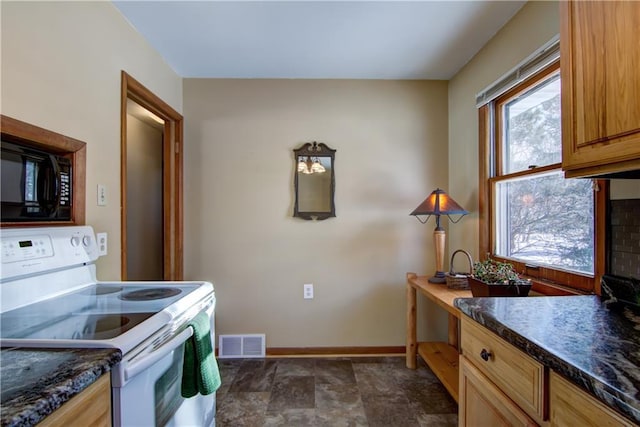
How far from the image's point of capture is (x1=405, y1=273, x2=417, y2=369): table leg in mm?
2152

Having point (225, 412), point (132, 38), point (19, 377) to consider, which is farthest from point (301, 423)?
point (132, 38)

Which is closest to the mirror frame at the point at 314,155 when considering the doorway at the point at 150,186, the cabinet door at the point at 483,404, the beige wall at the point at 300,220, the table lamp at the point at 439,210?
the beige wall at the point at 300,220

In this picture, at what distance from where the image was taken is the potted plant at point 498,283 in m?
1.29

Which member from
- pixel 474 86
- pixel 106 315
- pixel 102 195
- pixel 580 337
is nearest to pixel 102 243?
pixel 102 195

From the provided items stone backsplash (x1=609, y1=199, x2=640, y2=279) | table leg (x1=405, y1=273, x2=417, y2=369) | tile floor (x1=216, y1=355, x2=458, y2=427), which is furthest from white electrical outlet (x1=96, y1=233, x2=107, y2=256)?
stone backsplash (x1=609, y1=199, x2=640, y2=279)

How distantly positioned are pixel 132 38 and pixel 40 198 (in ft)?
3.87

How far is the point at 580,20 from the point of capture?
920 millimetres

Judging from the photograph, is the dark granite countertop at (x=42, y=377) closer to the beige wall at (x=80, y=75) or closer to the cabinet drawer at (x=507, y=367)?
the beige wall at (x=80, y=75)

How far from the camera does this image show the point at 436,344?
227 cm

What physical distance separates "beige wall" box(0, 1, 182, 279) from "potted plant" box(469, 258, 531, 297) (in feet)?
6.26

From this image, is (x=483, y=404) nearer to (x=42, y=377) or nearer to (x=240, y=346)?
(x=42, y=377)

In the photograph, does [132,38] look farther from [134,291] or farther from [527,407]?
[527,407]

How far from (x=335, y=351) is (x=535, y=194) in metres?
1.85

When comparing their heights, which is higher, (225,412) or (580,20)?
(580,20)
